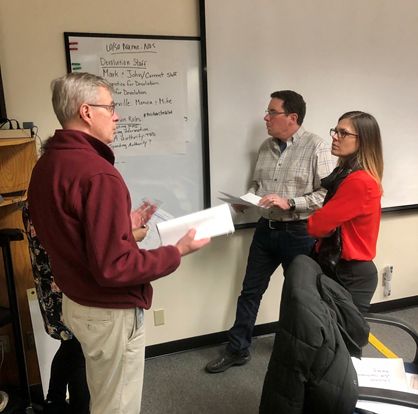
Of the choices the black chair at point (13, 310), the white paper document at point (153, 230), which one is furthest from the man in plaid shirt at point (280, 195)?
the black chair at point (13, 310)

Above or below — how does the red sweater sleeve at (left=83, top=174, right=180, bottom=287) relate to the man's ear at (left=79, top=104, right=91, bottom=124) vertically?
below

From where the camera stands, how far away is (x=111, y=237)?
42.6 inches

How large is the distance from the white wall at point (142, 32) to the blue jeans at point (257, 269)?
193 mm

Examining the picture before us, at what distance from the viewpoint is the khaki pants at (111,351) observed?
1.24m

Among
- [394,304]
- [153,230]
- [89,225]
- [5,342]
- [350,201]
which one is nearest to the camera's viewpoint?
[89,225]

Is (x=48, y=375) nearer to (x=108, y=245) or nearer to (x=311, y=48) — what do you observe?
(x=108, y=245)

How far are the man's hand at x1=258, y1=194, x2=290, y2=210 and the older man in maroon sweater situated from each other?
32.8 inches

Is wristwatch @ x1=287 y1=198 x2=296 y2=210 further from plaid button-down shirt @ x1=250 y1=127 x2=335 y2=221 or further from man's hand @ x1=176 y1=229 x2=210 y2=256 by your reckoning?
man's hand @ x1=176 y1=229 x2=210 y2=256

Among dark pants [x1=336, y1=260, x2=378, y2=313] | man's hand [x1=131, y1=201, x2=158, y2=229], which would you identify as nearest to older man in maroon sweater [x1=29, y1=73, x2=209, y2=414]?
man's hand [x1=131, y1=201, x2=158, y2=229]

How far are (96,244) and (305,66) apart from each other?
1770mm

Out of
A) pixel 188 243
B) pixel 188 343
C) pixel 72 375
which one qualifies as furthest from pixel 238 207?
pixel 72 375

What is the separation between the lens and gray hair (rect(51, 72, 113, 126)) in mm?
1145

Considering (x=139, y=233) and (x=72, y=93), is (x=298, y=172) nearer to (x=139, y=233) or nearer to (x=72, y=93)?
(x=139, y=233)

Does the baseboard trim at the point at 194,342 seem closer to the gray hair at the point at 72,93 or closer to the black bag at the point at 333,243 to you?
the black bag at the point at 333,243
